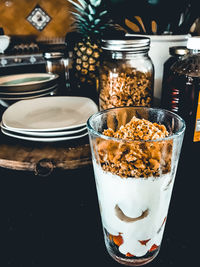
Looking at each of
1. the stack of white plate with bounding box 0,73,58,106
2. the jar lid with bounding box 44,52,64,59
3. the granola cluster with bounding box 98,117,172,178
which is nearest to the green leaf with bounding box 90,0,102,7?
the jar lid with bounding box 44,52,64,59

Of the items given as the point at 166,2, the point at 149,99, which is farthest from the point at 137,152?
the point at 166,2

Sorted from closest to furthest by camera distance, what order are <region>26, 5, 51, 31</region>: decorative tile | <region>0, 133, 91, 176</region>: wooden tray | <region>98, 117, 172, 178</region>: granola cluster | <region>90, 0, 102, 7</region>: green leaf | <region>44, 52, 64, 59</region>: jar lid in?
1. <region>98, 117, 172, 178</region>: granola cluster
2. <region>0, 133, 91, 176</region>: wooden tray
3. <region>44, 52, 64, 59</region>: jar lid
4. <region>90, 0, 102, 7</region>: green leaf
5. <region>26, 5, 51, 31</region>: decorative tile

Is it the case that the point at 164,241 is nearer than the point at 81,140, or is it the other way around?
the point at 164,241

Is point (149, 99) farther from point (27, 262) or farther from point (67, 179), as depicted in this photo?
point (27, 262)

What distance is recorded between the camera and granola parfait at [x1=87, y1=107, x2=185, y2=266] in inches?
11.6

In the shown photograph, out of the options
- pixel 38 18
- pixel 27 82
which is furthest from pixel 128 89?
pixel 38 18

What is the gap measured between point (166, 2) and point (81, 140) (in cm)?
46

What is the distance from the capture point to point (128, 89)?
0.58 m

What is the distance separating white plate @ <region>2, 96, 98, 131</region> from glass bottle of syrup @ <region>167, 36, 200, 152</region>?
0.20 metres

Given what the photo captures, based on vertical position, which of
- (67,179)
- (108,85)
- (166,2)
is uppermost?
(166,2)

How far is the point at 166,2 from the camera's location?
0.67 metres

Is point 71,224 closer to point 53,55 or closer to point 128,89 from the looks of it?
point 128,89

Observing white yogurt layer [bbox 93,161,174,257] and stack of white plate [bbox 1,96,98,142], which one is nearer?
white yogurt layer [bbox 93,161,174,257]

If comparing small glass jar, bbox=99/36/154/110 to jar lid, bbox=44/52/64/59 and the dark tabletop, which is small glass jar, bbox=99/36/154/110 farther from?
jar lid, bbox=44/52/64/59
